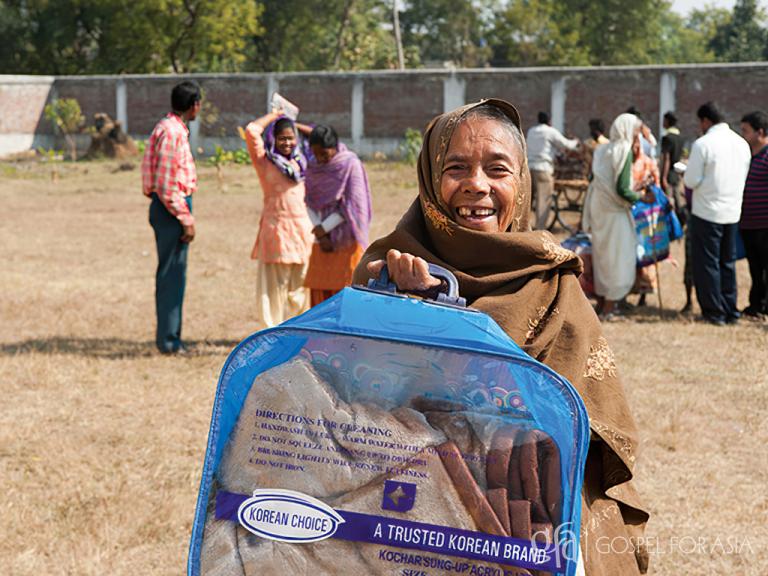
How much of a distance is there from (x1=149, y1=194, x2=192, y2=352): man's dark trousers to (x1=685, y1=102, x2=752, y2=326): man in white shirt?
4.00 metres

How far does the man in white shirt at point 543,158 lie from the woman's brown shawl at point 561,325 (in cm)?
1078

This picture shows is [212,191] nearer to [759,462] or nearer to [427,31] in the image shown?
[759,462]

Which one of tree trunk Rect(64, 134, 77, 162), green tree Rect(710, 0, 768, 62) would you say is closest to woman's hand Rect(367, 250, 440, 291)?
tree trunk Rect(64, 134, 77, 162)

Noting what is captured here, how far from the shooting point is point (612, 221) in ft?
26.0

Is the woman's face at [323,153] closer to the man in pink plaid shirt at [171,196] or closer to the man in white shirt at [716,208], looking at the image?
the man in pink plaid shirt at [171,196]

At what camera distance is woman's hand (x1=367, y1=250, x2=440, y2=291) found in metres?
1.69

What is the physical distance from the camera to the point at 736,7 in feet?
138

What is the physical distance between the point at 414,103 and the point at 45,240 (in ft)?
46.1

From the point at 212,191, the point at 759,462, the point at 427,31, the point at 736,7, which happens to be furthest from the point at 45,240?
the point at 427,31

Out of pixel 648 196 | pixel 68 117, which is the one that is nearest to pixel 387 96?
pixel 68 117

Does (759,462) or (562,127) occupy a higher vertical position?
(562,127)

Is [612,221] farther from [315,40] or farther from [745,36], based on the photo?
[745,36]

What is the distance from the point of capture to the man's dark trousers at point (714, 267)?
7.84 m

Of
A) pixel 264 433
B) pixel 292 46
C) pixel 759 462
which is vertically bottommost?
pixel 759 462
